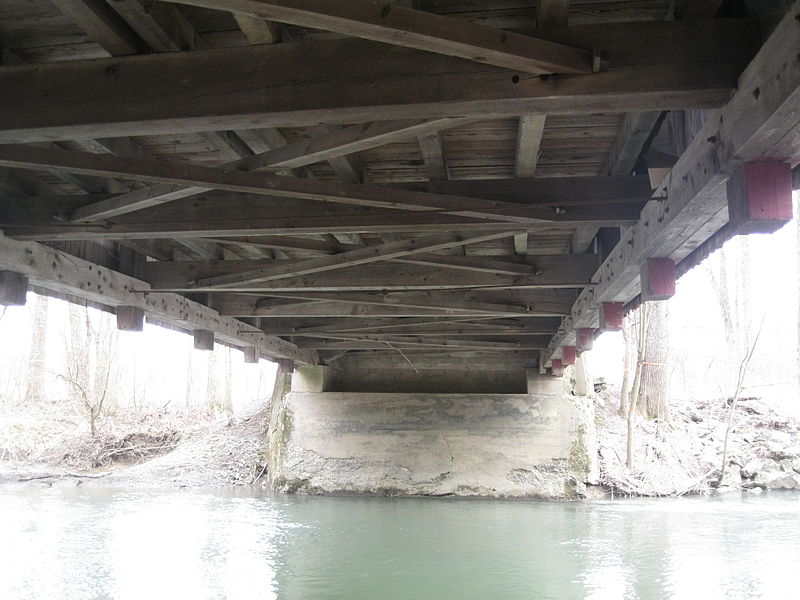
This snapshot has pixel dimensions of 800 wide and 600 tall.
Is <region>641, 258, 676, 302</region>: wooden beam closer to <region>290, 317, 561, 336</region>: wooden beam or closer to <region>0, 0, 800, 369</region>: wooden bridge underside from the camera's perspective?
<region>0, 0, 800, 369</region>: wooden bridge underside

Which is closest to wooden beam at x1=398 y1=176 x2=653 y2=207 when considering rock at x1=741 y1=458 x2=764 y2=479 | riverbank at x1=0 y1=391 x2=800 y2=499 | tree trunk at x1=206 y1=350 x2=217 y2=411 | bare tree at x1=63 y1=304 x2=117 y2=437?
riverbank at x1=0 y1=391 x2=800 y2=499

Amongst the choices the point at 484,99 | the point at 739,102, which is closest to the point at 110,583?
the point at 484,99

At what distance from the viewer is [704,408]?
746 inches

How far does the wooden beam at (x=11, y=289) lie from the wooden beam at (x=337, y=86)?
262cm

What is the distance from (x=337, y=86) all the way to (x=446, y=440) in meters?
10.9

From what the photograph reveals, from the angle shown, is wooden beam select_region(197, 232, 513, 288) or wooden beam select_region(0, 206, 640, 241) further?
wooden beam select_region(197, 232, 513, 288)

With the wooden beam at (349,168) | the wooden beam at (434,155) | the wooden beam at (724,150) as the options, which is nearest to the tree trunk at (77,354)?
the wooden beam at (349,168)

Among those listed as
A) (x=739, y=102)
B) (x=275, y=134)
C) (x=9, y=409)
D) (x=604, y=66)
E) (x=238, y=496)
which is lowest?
(x=238, y=496)

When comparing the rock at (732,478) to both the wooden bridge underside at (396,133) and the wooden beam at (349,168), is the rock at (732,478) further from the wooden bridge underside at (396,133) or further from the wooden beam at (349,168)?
the wooden beam at (349,168)

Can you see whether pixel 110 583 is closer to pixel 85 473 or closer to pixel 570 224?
pixel 570 224

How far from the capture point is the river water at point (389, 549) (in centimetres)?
621

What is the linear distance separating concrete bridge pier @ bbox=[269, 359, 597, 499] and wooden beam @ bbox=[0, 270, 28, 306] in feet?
28.1

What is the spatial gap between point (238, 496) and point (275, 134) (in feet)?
34.2

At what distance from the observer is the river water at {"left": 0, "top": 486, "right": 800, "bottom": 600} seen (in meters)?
6.21
